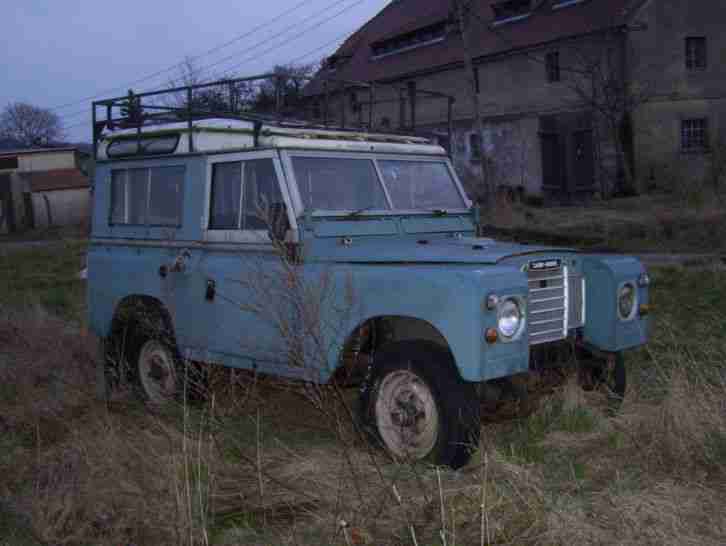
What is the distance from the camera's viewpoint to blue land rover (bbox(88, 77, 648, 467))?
491 centimetres

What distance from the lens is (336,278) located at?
550 cm

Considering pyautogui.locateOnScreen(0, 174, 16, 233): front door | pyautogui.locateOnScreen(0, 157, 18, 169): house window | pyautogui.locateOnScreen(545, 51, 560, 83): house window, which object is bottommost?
pyautogui.locateOnScreen(0, 174, 16, 233): front door

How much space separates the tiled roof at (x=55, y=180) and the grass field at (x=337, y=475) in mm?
38905

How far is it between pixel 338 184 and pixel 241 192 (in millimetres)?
713

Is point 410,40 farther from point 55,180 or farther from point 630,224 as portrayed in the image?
point 630,224

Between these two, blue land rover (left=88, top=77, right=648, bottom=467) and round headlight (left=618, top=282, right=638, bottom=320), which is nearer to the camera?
blue land rover (left=88, top=77, right=648, bottom=467)

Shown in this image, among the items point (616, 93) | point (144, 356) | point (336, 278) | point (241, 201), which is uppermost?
point (616, 93)

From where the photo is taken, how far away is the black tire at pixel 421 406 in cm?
490

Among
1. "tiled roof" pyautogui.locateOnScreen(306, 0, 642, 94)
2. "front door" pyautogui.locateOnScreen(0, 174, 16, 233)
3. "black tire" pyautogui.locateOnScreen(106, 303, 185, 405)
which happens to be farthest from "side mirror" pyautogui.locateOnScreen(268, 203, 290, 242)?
"front door" pyautogui.locateOnScreen(0, 174, 16, 233)

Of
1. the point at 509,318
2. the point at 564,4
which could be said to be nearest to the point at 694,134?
the point at 564,4

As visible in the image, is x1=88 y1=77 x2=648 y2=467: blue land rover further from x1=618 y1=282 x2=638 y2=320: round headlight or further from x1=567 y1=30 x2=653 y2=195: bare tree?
x1=567 y1=30 x2=653 y2=195: bare tree

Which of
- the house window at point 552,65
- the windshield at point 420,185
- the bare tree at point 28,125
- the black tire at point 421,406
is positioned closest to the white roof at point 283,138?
the windshield at point 420,185

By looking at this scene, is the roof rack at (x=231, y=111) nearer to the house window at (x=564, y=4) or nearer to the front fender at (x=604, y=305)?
the front fender at (x=604, y=305)

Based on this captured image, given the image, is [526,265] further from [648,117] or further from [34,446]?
[648,117]
